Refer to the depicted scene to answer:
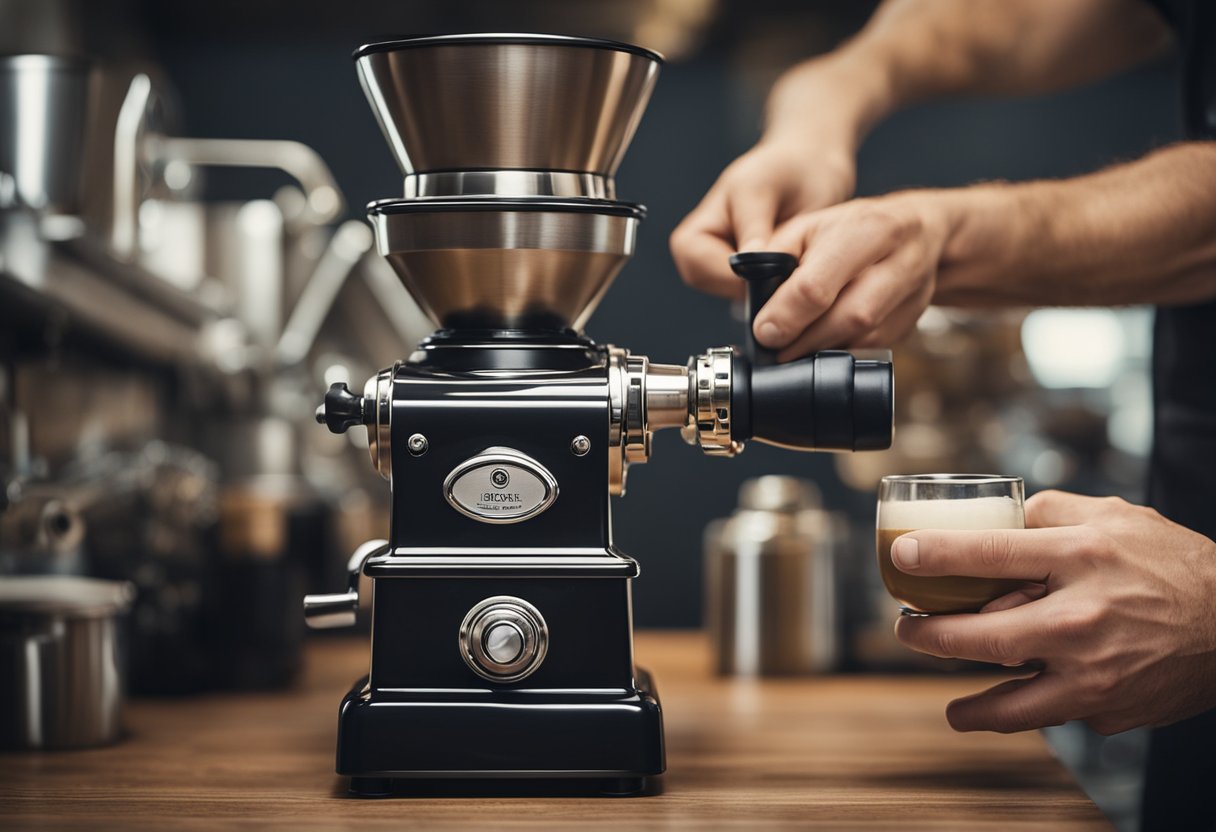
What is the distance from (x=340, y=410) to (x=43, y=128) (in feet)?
2.07

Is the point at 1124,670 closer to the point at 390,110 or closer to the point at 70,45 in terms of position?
the point at 390,110

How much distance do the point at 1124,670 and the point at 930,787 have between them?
0.17m

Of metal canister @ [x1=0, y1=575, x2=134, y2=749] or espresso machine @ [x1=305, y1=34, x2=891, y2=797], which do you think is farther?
metal canister @ [x1=0, y1=575, x2=134, y2=749]

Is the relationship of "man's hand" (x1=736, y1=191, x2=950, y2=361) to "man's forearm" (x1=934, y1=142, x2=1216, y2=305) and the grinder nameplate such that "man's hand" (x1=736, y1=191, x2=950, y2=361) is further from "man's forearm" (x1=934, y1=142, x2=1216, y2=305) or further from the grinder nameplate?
the grinder nameplate

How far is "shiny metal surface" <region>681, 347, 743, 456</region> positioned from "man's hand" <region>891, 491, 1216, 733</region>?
16 centimetres

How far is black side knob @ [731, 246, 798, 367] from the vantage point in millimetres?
970

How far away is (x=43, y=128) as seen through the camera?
134 cm

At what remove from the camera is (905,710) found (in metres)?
1.34

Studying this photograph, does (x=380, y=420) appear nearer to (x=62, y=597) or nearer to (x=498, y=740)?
(x=498, y=740)

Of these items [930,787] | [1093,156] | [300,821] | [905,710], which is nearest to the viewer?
[300,821]

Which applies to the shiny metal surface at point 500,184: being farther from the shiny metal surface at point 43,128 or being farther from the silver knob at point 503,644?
the shiny metal surface at point 43,128

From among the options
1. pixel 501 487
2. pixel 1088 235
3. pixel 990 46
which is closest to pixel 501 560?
pixel 501 487

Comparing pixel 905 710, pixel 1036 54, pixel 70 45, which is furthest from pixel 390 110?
pixel 70 45

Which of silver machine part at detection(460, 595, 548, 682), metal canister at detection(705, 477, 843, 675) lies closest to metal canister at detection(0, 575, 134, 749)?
silver machine part at detection(460, 595, 548, 682)
